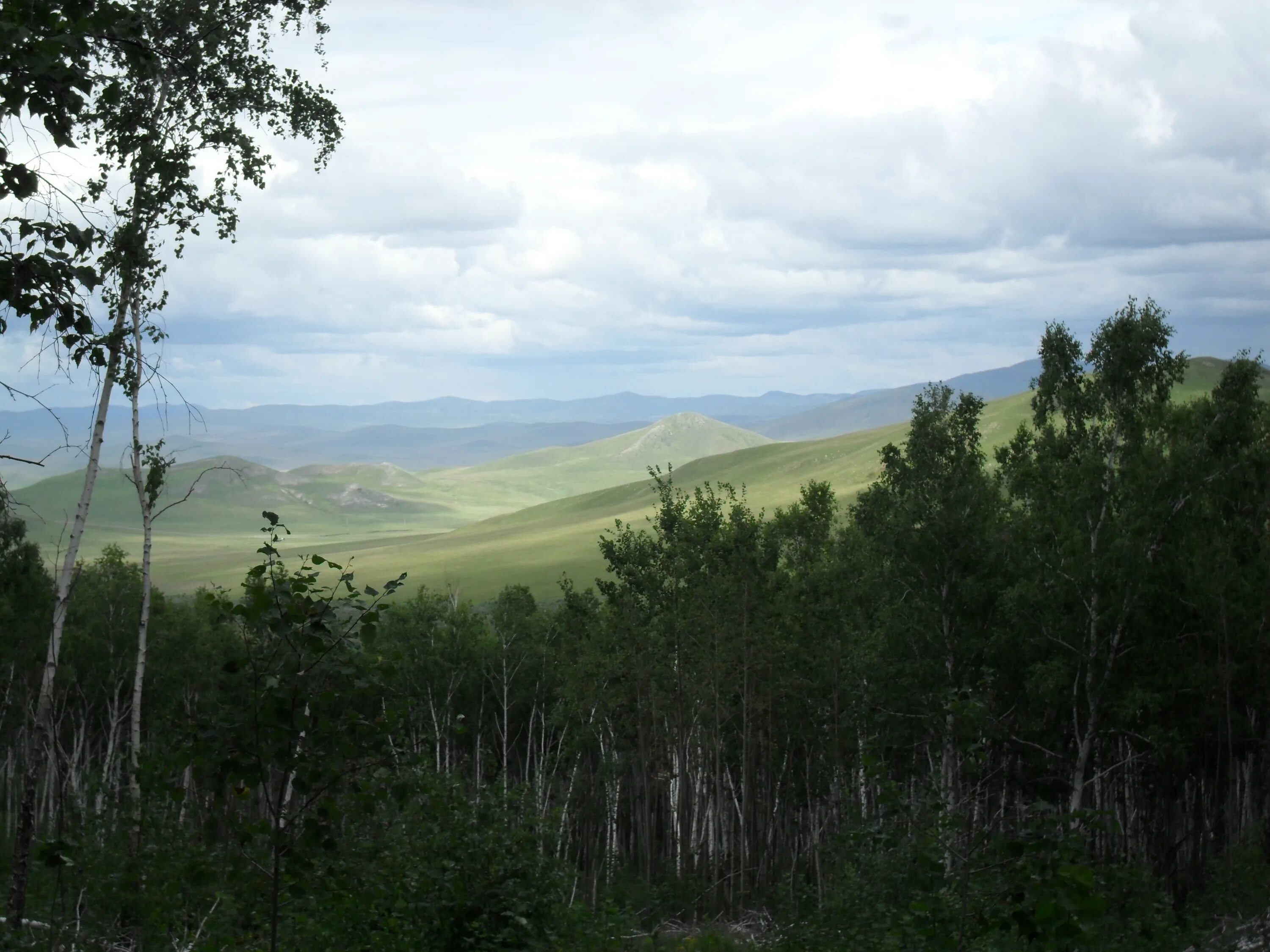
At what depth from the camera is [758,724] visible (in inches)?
2071

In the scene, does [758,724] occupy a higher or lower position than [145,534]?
lower

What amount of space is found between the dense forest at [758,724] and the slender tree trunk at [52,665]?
21.7 inches

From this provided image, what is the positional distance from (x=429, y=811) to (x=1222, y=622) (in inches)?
1228

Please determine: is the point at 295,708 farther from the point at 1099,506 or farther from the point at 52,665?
the point at 1099,506

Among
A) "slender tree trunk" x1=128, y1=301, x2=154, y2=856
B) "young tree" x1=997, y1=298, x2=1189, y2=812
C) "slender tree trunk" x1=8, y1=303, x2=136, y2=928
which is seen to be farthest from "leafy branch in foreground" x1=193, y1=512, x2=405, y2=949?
"young tree" x1=997, y1=298, x2=1189, y2=812

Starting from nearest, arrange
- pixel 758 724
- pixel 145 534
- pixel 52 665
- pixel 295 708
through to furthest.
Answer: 1. pixel 295 708
2. pixel 52 665
3. pixel 145 534
4. pixel 758 724

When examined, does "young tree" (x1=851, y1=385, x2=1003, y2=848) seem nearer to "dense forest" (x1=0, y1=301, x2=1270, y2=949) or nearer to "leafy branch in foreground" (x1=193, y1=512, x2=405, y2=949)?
"dense forest" (x1=0, y1=301, x2=1270, y2=949)

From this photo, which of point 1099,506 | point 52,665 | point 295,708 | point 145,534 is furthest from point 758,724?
point 295,708

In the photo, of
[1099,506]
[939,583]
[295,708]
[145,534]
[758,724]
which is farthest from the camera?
[758,724]

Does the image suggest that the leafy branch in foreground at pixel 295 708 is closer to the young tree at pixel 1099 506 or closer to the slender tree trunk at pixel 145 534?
the slender tree trunk at pixel 145 534

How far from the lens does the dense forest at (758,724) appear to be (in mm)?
7316

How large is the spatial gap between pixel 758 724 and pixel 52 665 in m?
40.6

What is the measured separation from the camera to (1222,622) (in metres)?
36.2

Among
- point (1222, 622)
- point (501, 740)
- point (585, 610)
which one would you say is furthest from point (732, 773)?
point (1222, 622)
